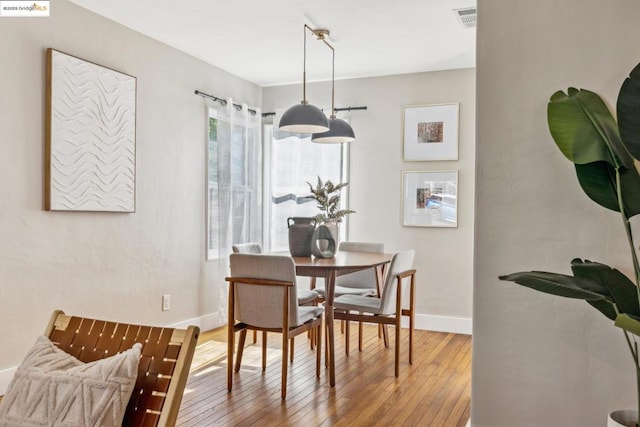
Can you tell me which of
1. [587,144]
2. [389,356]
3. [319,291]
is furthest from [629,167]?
[319,291]

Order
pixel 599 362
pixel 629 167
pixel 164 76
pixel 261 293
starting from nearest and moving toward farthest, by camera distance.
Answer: pixel 629 167, pixel 599 362, pixel 261 293, pixel 164 76

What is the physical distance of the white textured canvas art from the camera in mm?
3385

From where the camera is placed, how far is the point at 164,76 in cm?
440

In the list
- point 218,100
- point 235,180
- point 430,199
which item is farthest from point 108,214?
point 430,199

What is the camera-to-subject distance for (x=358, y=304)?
374 cm

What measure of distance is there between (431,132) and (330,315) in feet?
8.01

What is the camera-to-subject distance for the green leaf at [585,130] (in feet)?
5.75

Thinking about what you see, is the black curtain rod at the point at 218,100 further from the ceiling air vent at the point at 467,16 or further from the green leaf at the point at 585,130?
the green leaf at the point at 585,130

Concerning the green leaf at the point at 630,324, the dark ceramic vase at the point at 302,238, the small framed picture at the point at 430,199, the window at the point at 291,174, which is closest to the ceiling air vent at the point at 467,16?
the small framed picture at the point at 430,199

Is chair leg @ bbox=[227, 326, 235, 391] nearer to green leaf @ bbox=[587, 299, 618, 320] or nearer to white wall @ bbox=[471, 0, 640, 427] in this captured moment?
white wall @ bbox=[471, 0, 640, 427]

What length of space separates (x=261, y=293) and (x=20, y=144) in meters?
1.77

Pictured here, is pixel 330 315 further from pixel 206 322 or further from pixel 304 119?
pixel 206 322

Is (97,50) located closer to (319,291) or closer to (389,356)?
(319,291)

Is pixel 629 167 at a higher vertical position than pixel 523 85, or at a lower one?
lower
